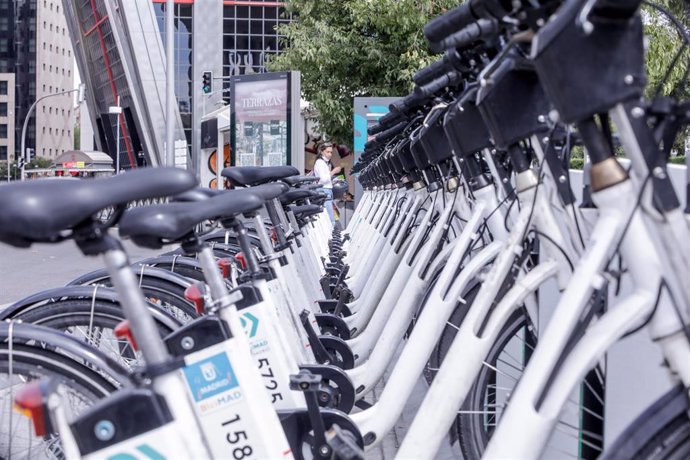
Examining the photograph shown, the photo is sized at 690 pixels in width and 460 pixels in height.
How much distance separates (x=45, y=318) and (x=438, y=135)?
165cm

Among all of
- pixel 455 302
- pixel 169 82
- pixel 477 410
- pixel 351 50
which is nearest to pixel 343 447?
pixel 477 410

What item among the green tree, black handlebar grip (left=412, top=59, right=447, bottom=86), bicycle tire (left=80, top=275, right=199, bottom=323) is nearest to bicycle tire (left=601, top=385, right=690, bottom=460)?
black handlebar grip (left=412, top=59, right=447, bottom=86)

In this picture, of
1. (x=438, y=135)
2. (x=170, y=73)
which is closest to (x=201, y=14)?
(x=170, y=73)

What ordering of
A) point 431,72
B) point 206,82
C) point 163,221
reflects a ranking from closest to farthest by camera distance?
point 163,221, point 431,72, point 206,82

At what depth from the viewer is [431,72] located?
360cm

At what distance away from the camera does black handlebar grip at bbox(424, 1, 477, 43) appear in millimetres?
2574

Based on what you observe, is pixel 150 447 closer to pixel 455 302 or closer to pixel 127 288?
pixel 127 288

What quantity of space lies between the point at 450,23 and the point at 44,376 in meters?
1.34

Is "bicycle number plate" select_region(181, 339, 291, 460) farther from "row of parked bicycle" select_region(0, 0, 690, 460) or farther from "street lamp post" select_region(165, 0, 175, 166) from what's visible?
"street lamp post" select_region(165, 0, 175, 166)

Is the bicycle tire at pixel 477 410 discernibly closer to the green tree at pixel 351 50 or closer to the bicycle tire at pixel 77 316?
the bicycle tire at pixel 77 316

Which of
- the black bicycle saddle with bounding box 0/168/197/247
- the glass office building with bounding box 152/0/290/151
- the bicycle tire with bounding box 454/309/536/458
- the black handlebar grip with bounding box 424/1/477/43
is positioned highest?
the glass office building with bounding box 152/0/290/151

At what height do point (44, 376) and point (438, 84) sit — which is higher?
point (438, 84)

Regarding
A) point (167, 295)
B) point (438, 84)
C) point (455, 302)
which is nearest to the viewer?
point (455, 302)

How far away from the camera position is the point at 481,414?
338 centimetres
